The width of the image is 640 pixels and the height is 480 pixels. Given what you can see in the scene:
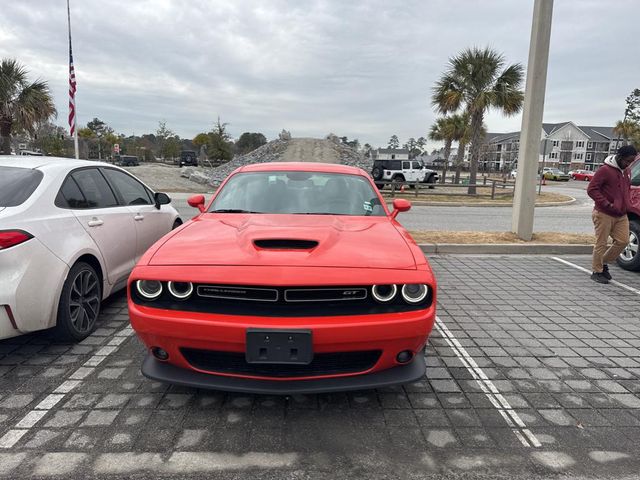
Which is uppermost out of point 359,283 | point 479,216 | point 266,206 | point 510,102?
point 510,102

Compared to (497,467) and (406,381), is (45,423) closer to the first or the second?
(406,381)

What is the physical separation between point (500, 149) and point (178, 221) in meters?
109

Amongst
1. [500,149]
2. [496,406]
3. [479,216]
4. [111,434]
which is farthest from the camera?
[500,149]

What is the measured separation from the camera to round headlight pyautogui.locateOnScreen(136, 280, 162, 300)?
2594 mm

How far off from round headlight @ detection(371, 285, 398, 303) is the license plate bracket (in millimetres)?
461

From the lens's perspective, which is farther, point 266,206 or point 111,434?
point 266,206

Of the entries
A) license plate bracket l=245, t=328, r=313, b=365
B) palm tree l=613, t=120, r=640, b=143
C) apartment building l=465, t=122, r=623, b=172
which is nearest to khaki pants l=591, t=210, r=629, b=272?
license plate bracket l=245, t=328, r=313, b=365

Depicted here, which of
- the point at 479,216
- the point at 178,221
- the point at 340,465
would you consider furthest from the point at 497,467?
the point at 479,216

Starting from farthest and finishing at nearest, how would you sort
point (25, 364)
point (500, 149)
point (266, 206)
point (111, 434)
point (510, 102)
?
point (500, 149) < point (510, 102) < point (266, 206) < point (25, 364) < point (111, 434)

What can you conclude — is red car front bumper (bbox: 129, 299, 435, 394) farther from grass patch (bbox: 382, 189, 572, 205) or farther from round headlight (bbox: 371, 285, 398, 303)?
grass patch (bbox: 382, 189, 572, 205)

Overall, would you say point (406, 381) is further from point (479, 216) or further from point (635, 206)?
point (479, 216)

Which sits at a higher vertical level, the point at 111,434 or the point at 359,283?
the point at 359,283

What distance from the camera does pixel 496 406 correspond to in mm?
2949

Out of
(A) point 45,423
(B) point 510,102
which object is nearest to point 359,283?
(A) point 45,423
